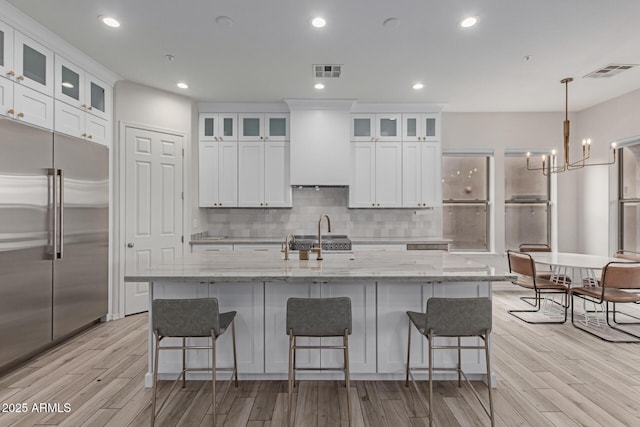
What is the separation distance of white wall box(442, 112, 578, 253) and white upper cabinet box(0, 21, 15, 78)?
521 centimetres

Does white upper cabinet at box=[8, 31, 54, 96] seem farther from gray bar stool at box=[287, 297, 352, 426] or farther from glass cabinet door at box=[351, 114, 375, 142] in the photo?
glass cabinet door at box=[351, 114, 375, 142]

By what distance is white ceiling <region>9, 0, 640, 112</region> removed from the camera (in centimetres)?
269

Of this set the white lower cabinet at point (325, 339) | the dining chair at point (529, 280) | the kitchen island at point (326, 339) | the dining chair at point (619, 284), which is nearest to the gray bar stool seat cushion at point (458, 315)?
the kitchen island at point (326, 339)

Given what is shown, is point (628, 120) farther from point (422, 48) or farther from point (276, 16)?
point (276, 16)

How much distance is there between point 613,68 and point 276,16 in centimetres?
374

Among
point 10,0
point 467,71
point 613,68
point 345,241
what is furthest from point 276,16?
point 613,68

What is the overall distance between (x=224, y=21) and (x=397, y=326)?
110 inches

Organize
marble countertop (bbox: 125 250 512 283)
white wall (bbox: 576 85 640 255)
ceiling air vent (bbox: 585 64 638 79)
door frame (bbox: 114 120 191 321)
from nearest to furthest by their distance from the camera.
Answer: marble countertop (bbox: 125 250 512 283) < ceiling air vent (bbox: 585 64 638 79) < door frame (bbox: 114 120 191 321) < white wall (bbox: 576 85 640 255)

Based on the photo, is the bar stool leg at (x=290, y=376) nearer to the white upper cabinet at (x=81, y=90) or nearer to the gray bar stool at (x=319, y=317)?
the gray bar stool at (x=319, y=317)

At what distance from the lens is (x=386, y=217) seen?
5.37 meters

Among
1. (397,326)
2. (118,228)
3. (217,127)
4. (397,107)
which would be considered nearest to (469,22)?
(397,107)

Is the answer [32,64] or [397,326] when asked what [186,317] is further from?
[32,64]

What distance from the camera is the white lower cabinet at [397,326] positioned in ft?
8.25

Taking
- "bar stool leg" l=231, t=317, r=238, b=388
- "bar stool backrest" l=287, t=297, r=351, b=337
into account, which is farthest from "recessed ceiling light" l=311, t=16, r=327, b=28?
"bar stool leg" l=231, t=317, r=238, b=388
